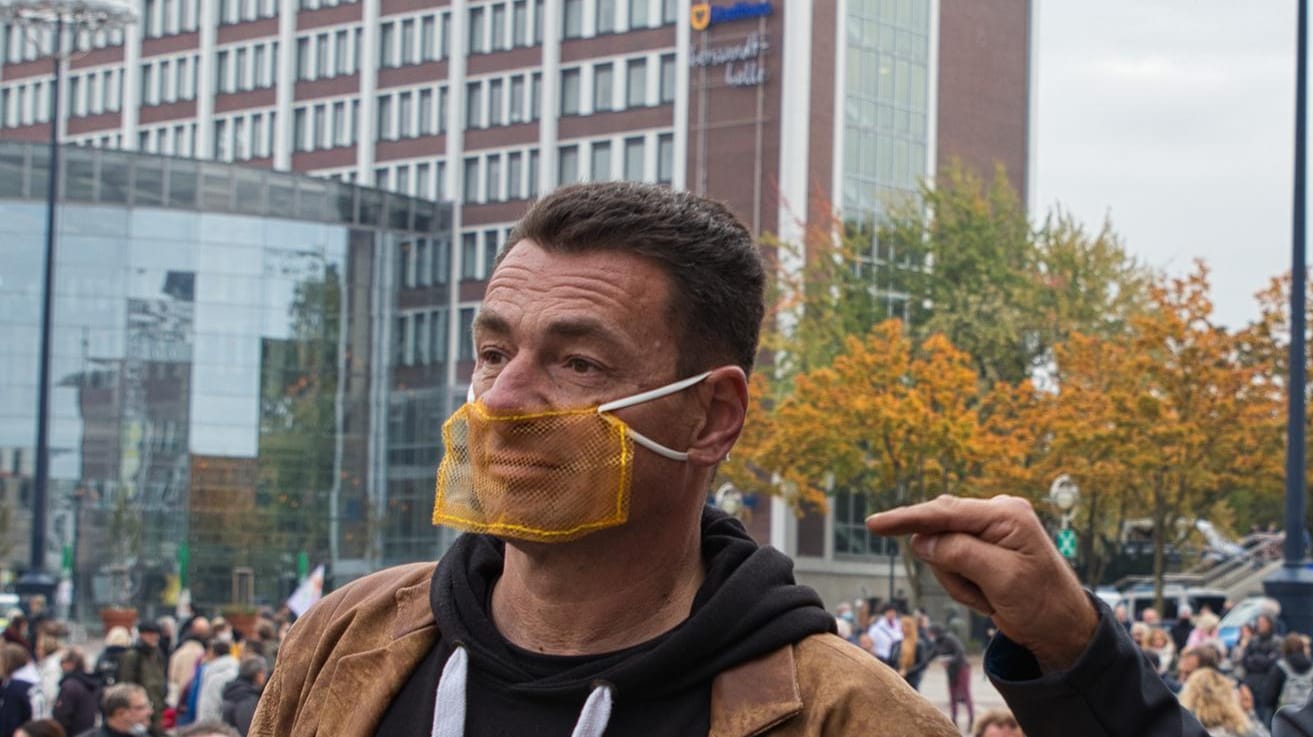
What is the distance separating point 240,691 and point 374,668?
12.0m

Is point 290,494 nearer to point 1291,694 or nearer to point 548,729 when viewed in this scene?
point 1291,694

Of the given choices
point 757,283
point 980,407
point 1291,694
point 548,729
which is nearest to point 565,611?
point 548,729

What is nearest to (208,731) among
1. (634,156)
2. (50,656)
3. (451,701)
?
(451,701)

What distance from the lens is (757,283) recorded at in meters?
3.21

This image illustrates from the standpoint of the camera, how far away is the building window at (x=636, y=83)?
3061 inches

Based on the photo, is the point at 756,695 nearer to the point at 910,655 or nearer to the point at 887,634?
the point at 910,655

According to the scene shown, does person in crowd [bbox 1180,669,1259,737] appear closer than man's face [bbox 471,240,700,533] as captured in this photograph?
No

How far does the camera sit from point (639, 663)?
114 inches

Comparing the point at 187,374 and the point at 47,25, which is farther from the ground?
the point at 47,25

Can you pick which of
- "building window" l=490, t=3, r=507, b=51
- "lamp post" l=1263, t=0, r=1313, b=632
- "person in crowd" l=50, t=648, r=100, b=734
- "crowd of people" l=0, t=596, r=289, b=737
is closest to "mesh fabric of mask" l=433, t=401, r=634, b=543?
"crowd of people" l=0, t=596, r=289, b=737

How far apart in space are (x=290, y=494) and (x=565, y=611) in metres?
62.2

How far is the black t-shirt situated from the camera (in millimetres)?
2916

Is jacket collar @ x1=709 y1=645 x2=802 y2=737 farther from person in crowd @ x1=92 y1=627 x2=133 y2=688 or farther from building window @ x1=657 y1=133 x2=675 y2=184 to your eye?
building window @ x1=657 y1=133 x2=675 y2=184

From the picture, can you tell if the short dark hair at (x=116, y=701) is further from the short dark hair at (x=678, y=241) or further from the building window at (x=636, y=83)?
the building window at (x=636, y=83)
